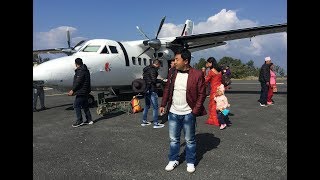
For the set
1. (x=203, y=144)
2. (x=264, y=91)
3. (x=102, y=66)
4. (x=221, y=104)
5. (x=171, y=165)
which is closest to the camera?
(x=171, y=165)

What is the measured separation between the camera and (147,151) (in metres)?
5.59

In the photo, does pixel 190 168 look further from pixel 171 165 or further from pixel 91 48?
pixel 91 48

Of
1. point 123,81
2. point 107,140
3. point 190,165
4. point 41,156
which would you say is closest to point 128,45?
point 123,81

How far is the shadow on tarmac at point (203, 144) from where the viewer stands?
525cm

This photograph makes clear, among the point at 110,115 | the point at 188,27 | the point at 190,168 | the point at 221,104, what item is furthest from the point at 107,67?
the point at 188,27

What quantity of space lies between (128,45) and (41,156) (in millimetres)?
10179

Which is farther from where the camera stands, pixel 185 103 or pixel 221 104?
pixel 221 104

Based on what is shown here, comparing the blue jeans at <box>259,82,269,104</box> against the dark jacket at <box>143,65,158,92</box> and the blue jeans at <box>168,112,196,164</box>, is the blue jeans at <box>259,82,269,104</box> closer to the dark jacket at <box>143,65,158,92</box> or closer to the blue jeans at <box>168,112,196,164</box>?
the dark jacket at <box>143,65,158,92</box>

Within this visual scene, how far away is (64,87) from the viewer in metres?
10.7

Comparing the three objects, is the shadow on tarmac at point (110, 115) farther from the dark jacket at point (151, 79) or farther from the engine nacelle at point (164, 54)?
the engine nacelle at point (164, 54)

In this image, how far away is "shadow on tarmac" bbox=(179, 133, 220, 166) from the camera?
17.2ft

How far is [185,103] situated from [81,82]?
173 inches

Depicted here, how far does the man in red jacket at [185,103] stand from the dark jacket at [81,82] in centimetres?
404
